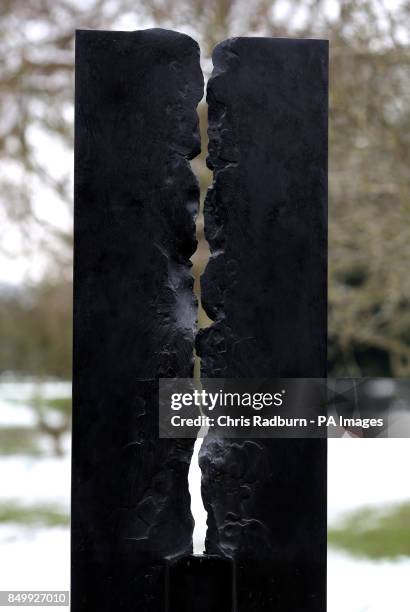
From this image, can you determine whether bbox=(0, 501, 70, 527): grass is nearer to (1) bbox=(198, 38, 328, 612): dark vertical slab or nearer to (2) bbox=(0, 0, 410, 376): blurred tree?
(2) bbox=(0, 0, 410, 376): blurred tree

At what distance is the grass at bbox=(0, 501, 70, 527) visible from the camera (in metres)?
5.71

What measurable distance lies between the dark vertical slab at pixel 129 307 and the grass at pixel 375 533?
9.37ft

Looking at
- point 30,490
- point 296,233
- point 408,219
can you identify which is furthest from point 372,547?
point 296,233

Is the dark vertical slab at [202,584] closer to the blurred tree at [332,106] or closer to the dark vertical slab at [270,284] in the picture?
the dark vertical slab at [270,284]

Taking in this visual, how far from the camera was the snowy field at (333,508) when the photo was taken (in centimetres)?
404

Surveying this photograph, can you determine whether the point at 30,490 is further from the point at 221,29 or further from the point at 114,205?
the point at 114,205

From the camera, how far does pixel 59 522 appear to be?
5.75 meters

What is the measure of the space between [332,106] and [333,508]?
9.10ft

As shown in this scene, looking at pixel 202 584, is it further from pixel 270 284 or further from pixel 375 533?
pixel 375 533

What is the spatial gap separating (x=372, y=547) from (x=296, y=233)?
324 cm

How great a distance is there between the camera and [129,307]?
2381mm

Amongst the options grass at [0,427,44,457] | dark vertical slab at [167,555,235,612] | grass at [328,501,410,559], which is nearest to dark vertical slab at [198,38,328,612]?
dark vertical slab at [167,555,235,612]

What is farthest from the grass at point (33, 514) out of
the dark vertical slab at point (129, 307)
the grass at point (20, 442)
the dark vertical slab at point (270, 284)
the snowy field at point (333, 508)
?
the dark vertical slab at point (270, 284)

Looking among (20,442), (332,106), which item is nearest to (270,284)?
(332,106)
